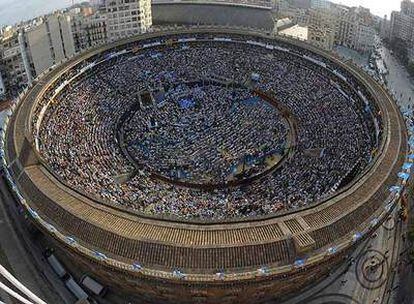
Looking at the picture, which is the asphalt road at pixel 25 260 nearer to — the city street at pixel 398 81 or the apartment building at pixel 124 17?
the apartment building at pixel 124 17

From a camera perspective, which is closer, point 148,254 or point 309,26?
point 148,254

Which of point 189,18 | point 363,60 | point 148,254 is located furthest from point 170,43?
point 148,254

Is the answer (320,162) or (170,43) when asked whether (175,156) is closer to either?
(320,162)

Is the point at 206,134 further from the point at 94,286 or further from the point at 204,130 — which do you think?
the point at 94,286

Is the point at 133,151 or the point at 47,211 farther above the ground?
the point at 47,211

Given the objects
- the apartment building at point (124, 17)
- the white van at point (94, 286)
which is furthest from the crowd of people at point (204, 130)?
the apartment building at point (124, 17)
